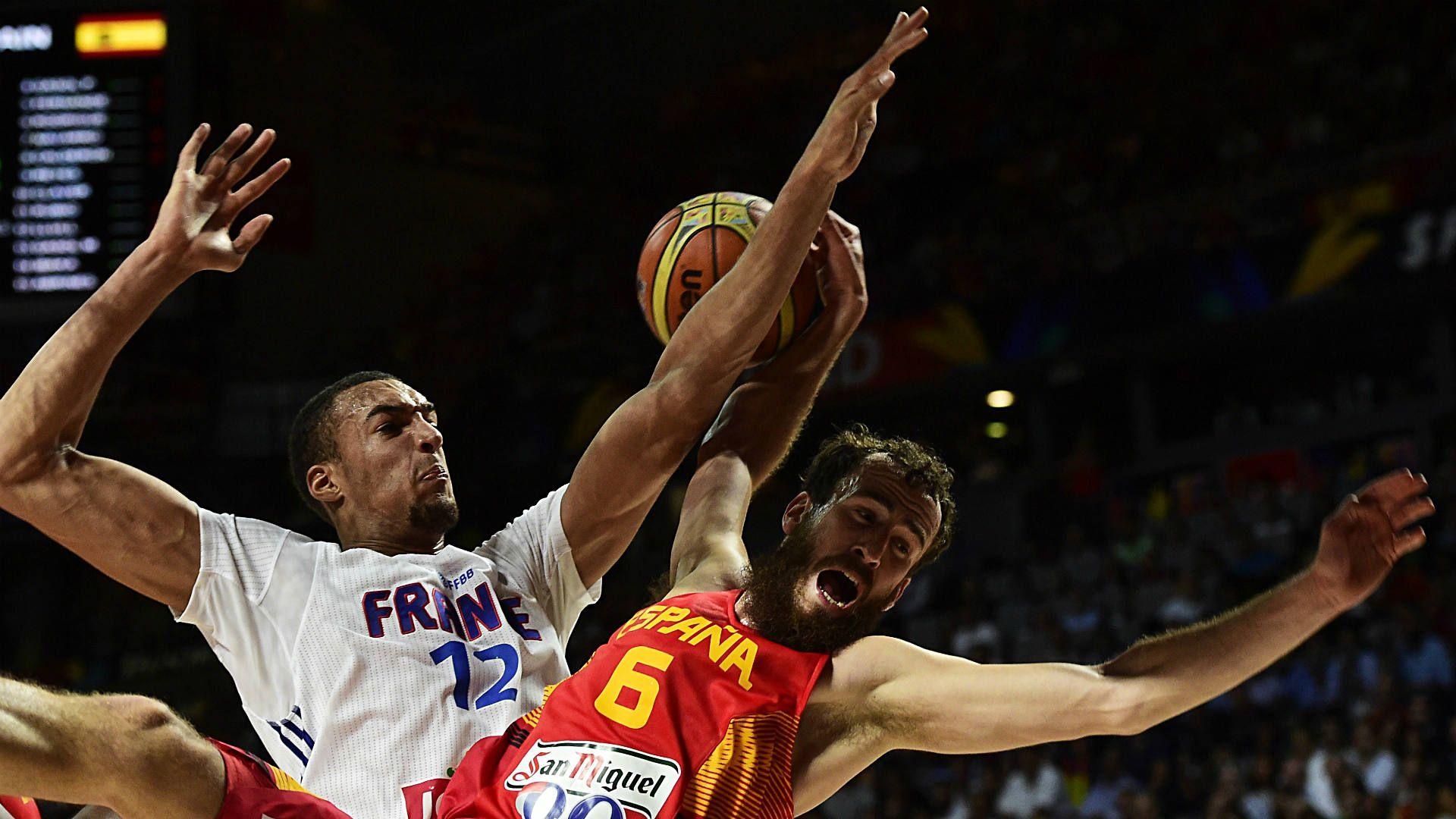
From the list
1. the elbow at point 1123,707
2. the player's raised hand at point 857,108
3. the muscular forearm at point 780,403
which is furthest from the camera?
the muscular forearm at point 780,403

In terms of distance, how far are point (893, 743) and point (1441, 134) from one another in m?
9.04

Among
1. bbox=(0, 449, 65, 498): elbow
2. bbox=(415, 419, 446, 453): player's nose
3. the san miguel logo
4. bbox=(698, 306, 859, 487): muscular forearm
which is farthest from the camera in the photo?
bbox=(698, 306, 859, 487): muscular forearm

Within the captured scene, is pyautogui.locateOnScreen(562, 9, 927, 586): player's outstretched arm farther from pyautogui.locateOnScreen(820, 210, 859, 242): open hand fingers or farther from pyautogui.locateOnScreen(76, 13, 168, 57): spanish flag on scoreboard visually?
pyautogui.locateOnScreen(76, 13, 168, 57): spanish flag on scoreboard

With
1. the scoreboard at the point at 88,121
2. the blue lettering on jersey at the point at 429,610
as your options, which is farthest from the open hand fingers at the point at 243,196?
the scoreboard at the point at 88,121

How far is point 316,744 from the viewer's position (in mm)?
3316

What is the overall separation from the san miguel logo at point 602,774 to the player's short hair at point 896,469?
0.80 meters

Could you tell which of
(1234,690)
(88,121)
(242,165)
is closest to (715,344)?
(242,165)

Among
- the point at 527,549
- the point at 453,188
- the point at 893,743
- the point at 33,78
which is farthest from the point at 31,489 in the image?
the point at 453,188

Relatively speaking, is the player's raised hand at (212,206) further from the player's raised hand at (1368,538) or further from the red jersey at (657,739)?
the player's raised hand at (1368,538)

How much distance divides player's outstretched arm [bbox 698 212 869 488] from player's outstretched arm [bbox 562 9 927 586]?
1.45 feet

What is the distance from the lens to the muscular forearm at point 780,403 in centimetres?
414

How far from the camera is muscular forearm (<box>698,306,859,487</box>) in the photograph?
414 centimetres

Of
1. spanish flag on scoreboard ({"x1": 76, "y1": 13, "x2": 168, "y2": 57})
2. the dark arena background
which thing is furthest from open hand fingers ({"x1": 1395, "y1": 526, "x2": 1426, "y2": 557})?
spanish flag on scoreboard ({"x1": 76, "y1": 13, "x2": 168, "y2": 57})

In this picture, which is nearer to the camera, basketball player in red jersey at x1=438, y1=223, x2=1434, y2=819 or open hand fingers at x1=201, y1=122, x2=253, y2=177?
basketball player in red jersey at x1=438, y1=223, x2=1434, y2=819
